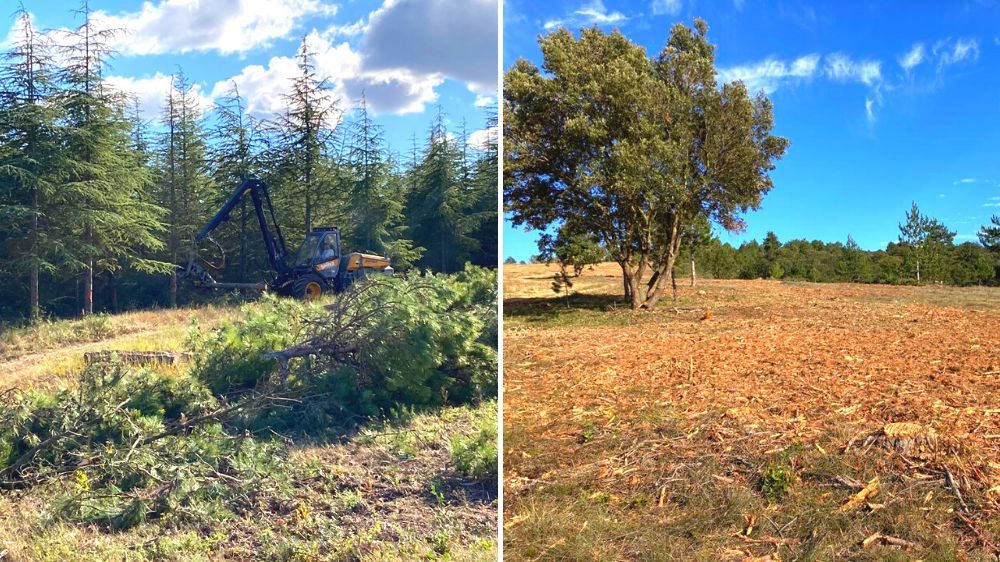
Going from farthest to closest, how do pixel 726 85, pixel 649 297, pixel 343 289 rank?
pixel 649 297, pixel 726 85, pixel 343 289

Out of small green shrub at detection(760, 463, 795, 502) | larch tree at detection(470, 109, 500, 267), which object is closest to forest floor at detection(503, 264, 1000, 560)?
small green shrub at detection(760, 463, 795, 502)

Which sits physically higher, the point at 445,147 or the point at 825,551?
the point at 445,147

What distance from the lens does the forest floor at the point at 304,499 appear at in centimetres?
239

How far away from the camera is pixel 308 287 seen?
3.40 metres

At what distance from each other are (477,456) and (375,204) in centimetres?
139

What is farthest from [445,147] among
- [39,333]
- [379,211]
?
[39,333]

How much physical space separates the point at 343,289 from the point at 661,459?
83.6 inches

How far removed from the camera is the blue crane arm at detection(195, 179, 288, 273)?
3305 millimetres

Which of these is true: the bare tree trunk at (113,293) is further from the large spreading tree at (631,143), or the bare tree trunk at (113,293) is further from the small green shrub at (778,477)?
the large spreading tree at (631,143)

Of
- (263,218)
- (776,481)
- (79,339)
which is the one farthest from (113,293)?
(776,481)

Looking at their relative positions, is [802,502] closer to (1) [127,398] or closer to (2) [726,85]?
(1) [127,398]

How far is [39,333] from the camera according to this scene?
120 inches

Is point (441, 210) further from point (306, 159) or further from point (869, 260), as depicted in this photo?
point (869, 260)

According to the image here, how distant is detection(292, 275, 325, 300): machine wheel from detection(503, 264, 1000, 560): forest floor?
1.47m
